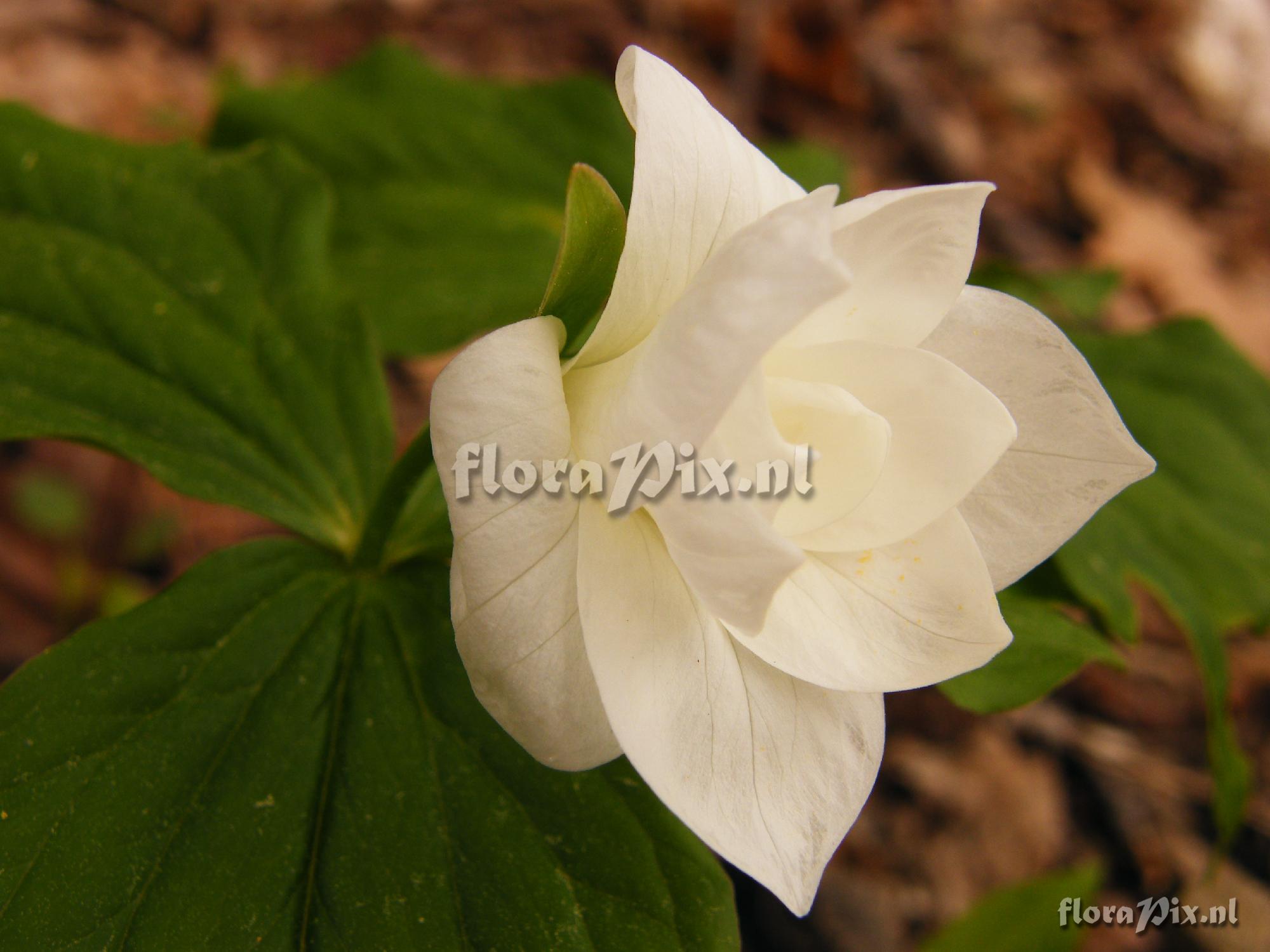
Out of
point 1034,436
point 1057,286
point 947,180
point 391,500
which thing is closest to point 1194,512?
point 1057,286

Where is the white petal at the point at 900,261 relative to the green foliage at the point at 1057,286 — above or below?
above

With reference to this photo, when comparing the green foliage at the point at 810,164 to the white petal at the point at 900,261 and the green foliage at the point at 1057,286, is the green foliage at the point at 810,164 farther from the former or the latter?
Result: the white petal at the point at 900,261

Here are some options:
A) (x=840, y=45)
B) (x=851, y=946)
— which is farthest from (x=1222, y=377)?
(x=840, y=45)

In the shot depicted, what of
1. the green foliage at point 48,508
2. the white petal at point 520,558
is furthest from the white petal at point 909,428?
the green foliage at point 48,508

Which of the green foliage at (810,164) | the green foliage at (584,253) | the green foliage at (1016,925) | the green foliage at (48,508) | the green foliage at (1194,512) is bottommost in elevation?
the green foliage at (1016,925)

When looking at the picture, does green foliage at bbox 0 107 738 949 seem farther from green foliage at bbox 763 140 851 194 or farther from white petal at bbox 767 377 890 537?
green foliage at bbox 763 140 851 194

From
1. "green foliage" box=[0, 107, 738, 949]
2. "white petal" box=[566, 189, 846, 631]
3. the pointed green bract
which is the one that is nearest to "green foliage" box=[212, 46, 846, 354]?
the pointed green bract

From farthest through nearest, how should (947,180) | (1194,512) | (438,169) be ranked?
(947,180) < (438,169) < (1194,512)

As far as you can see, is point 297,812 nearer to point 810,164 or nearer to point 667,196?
point 667,196
